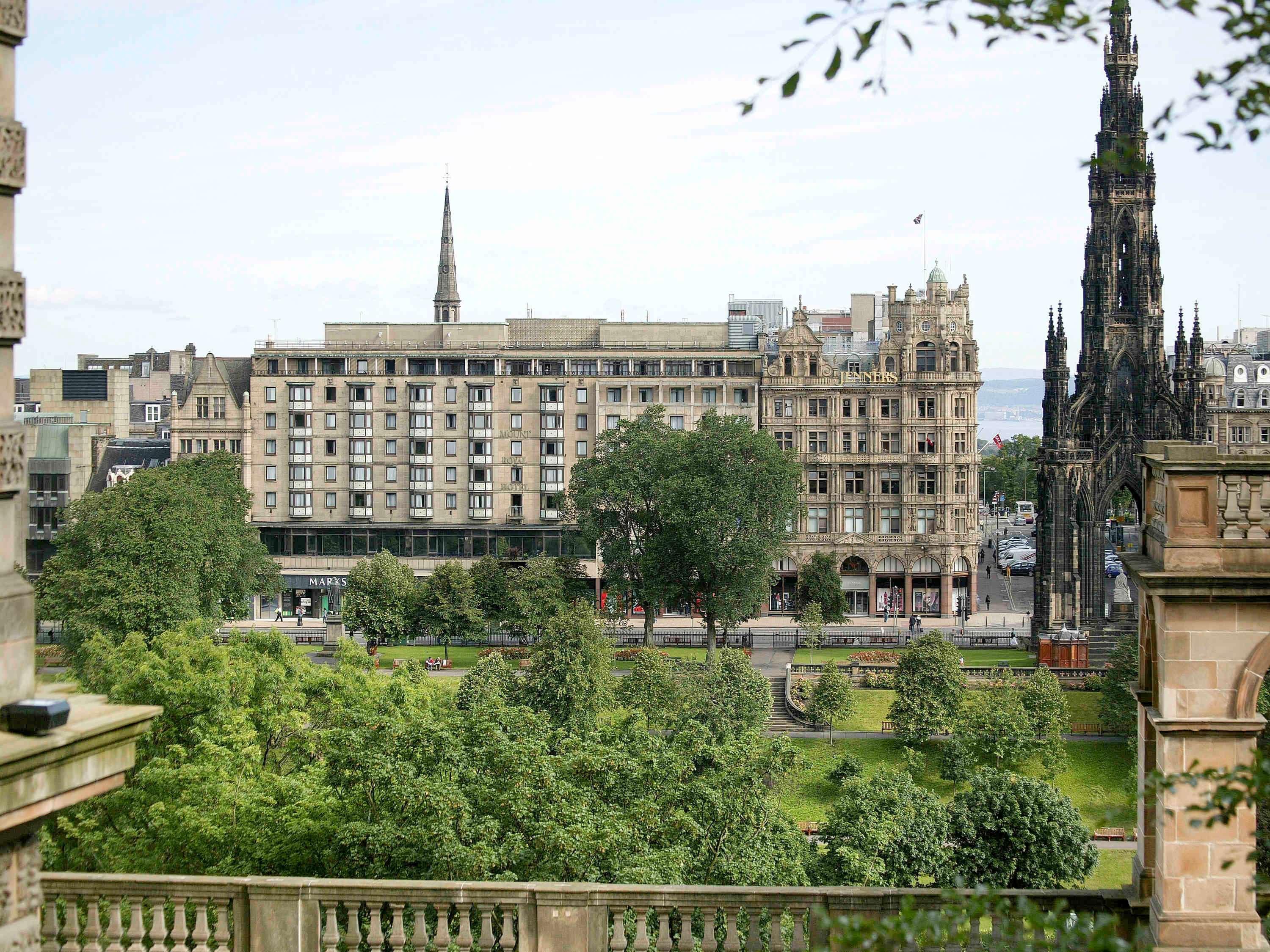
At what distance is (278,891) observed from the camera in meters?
18.6

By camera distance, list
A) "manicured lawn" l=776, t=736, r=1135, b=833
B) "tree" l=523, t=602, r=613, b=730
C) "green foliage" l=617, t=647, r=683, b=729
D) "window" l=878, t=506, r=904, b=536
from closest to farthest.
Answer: "manicured lawn" l=776, t=736, r=1135, b=833 < "green foliage" l=617, t=647, r=683, b=729 < "tree" l=523, t=602, r=613, b=730 < "window" l=878, t=506, r=904, b=536

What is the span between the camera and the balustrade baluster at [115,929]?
18359 mm

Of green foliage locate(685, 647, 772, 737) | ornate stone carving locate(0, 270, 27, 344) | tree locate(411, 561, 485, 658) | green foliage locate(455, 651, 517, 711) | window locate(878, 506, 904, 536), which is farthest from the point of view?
window locate(878, 506, 904, 536)

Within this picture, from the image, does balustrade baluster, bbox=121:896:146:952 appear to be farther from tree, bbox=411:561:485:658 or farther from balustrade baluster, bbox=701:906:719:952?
tree, bbox=411:561:485:658

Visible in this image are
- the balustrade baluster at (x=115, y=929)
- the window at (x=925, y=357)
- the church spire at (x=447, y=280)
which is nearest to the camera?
the balustrade baluster at (x=115, y=929)

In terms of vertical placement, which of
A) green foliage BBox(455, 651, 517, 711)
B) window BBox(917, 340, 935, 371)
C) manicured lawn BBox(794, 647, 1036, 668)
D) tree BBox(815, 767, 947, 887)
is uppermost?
window BBox(917, 340, 935, 371)

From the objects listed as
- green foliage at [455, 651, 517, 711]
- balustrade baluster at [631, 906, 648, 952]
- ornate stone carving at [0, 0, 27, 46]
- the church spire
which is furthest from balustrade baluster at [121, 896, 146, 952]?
the church spire

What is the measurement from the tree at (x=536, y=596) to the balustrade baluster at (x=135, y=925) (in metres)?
71.3

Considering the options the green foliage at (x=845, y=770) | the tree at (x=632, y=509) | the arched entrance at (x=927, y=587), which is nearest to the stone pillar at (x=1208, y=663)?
the green foliage at (x=845, y=770)

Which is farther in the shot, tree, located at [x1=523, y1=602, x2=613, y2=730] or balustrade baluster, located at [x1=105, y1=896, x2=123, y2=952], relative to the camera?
tree, located at [x1=523, y1=602, x2=613, y2=730]

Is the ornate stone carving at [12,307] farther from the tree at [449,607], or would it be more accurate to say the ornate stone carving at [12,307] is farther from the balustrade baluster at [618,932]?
the tree at [449,607]

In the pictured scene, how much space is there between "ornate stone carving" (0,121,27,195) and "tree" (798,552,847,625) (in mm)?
93054

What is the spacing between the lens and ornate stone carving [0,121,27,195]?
12055mm

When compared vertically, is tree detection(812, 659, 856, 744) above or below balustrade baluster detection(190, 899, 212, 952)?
below
